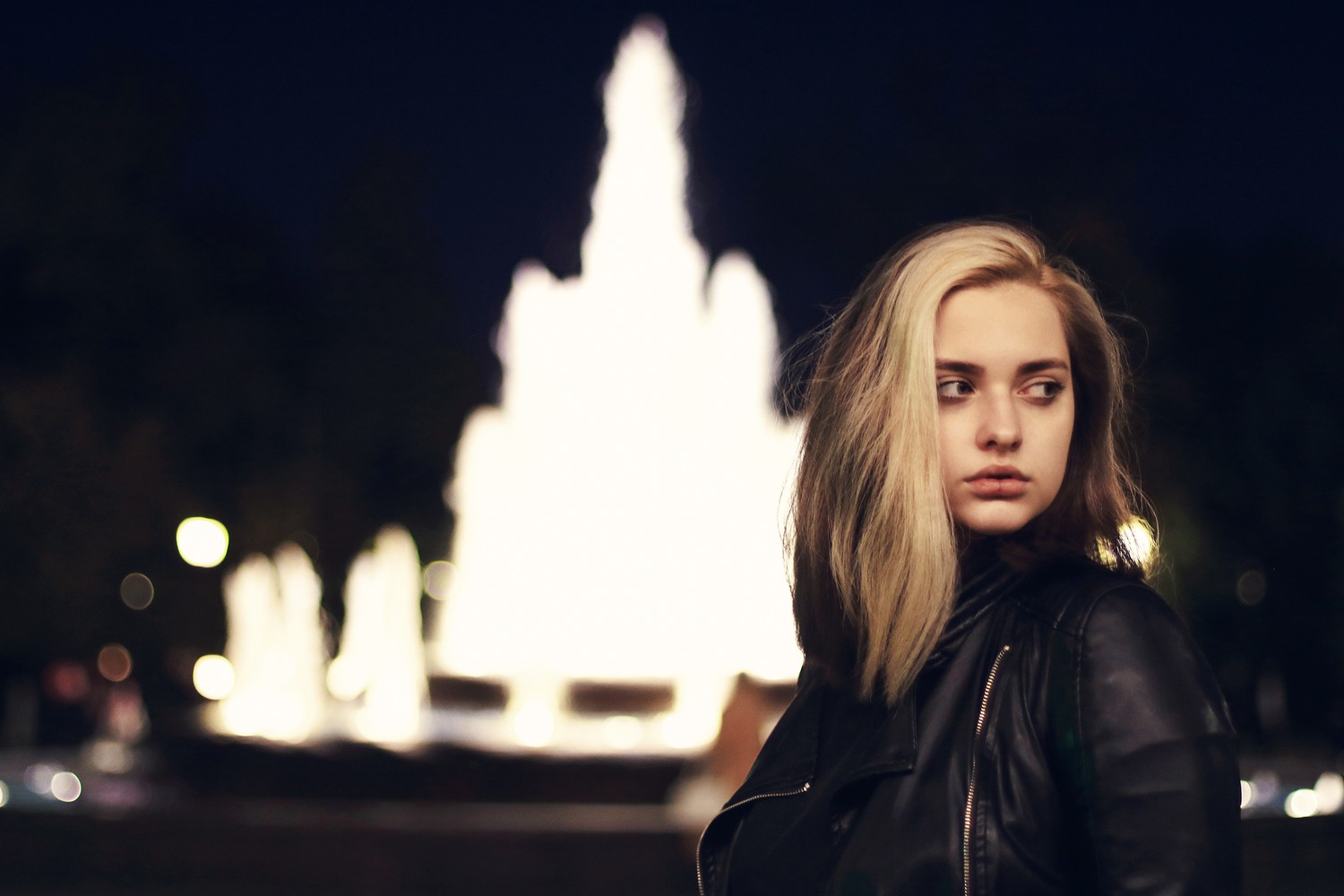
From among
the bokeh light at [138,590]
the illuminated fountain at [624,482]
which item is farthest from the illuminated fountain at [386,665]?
the bokeh light at [138,590]

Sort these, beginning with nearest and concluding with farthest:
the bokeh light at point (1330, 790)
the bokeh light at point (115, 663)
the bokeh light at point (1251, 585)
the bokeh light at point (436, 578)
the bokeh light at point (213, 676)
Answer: the bokeh light at point (1330, 790), the bokeh light at point (1251, 585), the bokeh light at point (115, 663), the bokeh light at point (213, 676), the bokeh light at point (436, 578)

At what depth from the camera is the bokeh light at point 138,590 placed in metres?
48.1

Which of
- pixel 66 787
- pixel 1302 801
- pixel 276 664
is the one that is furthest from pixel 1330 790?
pixel 276 664

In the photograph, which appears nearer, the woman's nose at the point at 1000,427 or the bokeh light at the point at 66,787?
the woman's nose at the point at 1000,427

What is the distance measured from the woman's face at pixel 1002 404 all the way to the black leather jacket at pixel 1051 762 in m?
0.11

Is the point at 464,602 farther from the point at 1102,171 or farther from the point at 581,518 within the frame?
the point at 1102,171

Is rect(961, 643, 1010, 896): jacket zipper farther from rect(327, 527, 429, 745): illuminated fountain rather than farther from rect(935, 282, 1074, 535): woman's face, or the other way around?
rect(327, 527, 429, 745): illuminated fountain

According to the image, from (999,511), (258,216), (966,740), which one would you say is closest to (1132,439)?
(999,511)

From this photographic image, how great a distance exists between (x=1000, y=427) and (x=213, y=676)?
54.2 meters

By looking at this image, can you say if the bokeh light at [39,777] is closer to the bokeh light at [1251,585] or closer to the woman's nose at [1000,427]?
the woman's nose at [1000,427]

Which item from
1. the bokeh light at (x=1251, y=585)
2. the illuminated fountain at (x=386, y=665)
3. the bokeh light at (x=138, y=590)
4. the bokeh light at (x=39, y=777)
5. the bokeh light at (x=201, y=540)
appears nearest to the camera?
the bokeh light at (x=39, y=777)

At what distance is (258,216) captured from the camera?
62.6 m

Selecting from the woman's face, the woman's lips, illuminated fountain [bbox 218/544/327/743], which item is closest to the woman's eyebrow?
the woman's face

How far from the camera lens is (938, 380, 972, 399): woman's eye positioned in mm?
2148
